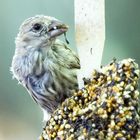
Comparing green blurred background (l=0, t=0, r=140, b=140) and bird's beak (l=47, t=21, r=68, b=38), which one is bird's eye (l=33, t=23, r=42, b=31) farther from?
green blurred background (l=0, t=0, r=140, b=140)

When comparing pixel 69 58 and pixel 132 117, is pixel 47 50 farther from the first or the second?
pixel 132 117

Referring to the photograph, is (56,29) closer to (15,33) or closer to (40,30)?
(40,30)

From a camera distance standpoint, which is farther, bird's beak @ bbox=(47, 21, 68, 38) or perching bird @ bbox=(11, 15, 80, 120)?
Result: perching bird @ bbox=(11, 15, 80, 120)

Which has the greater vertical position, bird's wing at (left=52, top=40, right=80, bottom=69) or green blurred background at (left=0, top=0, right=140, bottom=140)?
green blurred background at (left=0, top=0, right=140, bottom=140)

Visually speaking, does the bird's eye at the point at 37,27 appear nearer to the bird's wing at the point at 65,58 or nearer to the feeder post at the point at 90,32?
the bird's wing at the point at 65,58

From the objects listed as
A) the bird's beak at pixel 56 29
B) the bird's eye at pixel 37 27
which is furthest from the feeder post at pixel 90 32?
the bird's eye at pixel 37 27

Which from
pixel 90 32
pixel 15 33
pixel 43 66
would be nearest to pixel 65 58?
pixel 43 66

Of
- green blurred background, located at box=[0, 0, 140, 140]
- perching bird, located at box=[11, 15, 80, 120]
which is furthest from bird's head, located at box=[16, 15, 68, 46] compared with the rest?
green blurred background, located at box=[0, 0, 140, 140]
